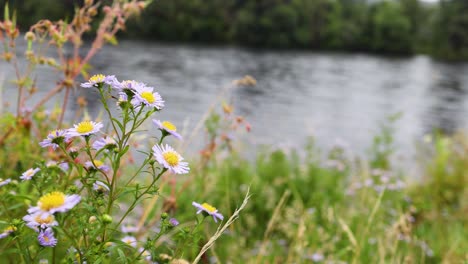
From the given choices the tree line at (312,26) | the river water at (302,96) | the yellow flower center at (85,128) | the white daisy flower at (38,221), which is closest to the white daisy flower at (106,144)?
the yellow flower center at (85,128)

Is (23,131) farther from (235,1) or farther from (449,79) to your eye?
(235,1)

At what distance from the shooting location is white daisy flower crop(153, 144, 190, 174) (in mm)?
819

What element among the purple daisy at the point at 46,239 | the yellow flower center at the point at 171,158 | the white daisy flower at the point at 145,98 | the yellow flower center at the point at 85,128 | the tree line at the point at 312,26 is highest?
the white daisy flower at the point at 145,98

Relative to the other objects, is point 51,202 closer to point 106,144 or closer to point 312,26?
point 106,144

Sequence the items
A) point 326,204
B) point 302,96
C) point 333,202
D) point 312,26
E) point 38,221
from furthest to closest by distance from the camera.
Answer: point 312,26 < point 302,96 < point 333,202 < point 326,204 < point 38,221

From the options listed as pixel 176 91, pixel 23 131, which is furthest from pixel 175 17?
pixel 23 131

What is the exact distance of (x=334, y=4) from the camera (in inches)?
2188

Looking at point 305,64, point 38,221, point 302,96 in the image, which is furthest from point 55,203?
point 305,64

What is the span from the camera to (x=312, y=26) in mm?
53219

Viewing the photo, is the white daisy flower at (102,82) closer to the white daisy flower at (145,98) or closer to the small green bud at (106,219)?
the white daisy flower at (145,98)

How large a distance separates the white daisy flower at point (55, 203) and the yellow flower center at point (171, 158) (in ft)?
0.61

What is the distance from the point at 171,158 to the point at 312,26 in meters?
54.3

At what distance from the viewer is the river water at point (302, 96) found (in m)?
12.5

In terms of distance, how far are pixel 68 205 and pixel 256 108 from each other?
48.5 ft
